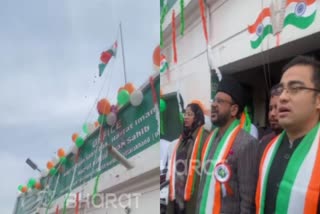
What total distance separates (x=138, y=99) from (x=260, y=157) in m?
1.66

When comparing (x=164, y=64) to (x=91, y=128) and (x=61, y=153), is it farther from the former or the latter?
(x=61, y=153)

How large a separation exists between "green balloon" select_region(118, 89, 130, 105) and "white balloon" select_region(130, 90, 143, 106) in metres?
0.11

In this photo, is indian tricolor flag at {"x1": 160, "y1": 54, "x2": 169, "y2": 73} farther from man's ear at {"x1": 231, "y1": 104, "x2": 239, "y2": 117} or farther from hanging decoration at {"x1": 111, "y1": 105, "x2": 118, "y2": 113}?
hanging decoration at {"x1": 111, "y1": 105, "x2": 118, "y2": 113}

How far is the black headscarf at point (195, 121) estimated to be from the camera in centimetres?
150

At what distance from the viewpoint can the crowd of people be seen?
0.97 m

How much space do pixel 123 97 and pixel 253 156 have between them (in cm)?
183

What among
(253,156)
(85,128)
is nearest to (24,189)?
(85,128)

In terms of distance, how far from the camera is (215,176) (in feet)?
4.25

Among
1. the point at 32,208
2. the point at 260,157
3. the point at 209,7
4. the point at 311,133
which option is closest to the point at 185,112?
the point at 209,7

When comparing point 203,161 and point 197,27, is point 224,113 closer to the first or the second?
point 203,161

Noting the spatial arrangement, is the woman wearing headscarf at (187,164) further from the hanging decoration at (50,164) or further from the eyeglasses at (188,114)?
the hanging decoration at (50,164)

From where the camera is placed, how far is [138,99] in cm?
272

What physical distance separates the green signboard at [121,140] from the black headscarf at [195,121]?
0.93 metres

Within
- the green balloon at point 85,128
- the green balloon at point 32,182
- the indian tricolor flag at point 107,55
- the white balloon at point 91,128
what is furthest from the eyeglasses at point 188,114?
the green balloon at point 32,182
